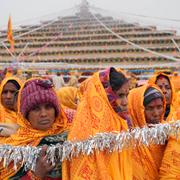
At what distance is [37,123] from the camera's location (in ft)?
6.81

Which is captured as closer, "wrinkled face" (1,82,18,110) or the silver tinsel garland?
the silver tinsel garland

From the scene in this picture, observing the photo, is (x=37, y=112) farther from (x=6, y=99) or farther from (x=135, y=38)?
(x=135, y=38)

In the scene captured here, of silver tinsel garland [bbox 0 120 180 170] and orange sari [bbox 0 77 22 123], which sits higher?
orange sari [bbox 0 77 22 123]

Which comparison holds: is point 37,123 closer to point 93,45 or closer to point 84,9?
point 93,45

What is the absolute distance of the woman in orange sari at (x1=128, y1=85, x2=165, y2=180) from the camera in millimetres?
2236

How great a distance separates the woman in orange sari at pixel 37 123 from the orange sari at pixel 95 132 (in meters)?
0.18

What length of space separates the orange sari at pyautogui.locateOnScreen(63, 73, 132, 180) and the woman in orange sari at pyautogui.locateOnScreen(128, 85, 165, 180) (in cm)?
29

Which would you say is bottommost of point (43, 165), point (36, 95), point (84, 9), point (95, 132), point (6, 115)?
point (43, 165)

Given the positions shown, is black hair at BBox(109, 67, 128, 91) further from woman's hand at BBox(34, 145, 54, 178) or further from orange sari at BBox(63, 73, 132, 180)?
woman's hand at BBox(34, 145, 54, 178)

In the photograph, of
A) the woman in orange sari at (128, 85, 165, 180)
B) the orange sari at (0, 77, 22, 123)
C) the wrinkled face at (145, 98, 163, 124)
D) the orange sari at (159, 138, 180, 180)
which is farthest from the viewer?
the orange sari at (0, 77, 22, 123)

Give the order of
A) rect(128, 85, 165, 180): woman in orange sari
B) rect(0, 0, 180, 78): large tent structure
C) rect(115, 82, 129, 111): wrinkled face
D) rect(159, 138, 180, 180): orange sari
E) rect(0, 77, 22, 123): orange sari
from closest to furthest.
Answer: rect(115, 82, 129, 111): wrinkled face < rect(159, 138, 180, 180): orange sari < rect(128, 85, 165, 180): woman in orange sari < rect(0, 77, 22, 123): orange sari < rect(0, 0, 180, 78): large tent structure

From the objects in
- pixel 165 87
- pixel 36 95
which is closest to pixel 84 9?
pixel 165 87

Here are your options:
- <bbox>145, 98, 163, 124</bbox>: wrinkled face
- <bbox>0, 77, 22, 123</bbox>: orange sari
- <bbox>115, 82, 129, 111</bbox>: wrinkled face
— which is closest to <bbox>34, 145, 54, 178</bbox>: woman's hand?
<bbox>115, 82, 129, 111</bbox>: wrinkled face

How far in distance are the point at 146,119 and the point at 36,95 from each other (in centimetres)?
82
